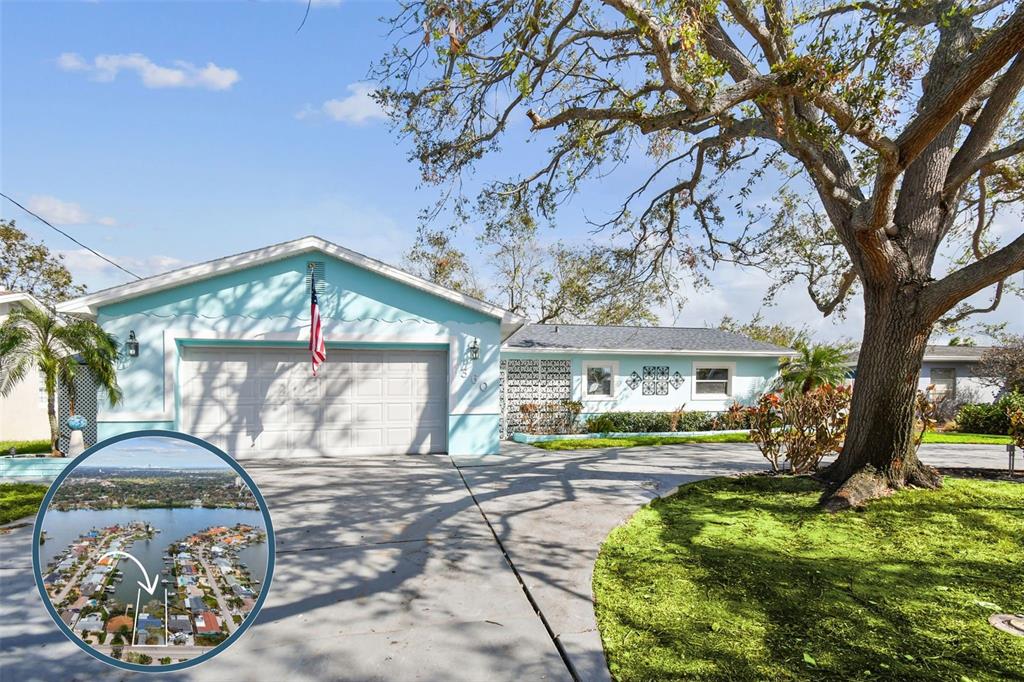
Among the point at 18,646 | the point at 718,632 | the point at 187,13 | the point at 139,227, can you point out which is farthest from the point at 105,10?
the point at 139,227

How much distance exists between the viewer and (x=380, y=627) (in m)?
3.64

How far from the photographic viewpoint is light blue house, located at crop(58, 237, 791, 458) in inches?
391

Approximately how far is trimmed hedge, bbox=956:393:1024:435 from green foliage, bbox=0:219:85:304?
37.6 m

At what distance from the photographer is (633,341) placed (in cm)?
1750

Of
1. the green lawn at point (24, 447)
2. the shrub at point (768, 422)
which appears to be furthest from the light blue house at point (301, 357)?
the shrub at point (768, 422)

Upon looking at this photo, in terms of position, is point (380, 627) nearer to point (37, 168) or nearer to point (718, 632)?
point (718, 632)

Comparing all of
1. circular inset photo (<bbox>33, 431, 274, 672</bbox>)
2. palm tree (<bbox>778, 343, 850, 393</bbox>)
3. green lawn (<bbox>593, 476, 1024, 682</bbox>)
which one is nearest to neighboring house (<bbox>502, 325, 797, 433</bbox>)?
palm tree (<bbox>778, 343, 850, 393</bbox>)

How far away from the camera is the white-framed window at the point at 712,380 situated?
17703 mm

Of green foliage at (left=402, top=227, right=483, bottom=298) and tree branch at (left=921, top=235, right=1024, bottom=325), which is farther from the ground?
green foliage at (left=402, top=227, right=483, bottom=298)

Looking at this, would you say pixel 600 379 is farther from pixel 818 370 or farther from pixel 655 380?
pixel 818 370

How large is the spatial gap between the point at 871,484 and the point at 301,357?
33.2 ft

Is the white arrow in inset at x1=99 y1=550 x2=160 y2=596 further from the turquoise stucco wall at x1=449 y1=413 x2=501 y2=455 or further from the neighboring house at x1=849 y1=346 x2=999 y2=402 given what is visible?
the neighboring house at x1=849 y1=346 x2=999 y2=402

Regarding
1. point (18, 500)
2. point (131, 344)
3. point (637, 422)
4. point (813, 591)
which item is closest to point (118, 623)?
point (813, 591)

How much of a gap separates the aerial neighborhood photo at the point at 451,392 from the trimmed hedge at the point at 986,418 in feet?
8.30
